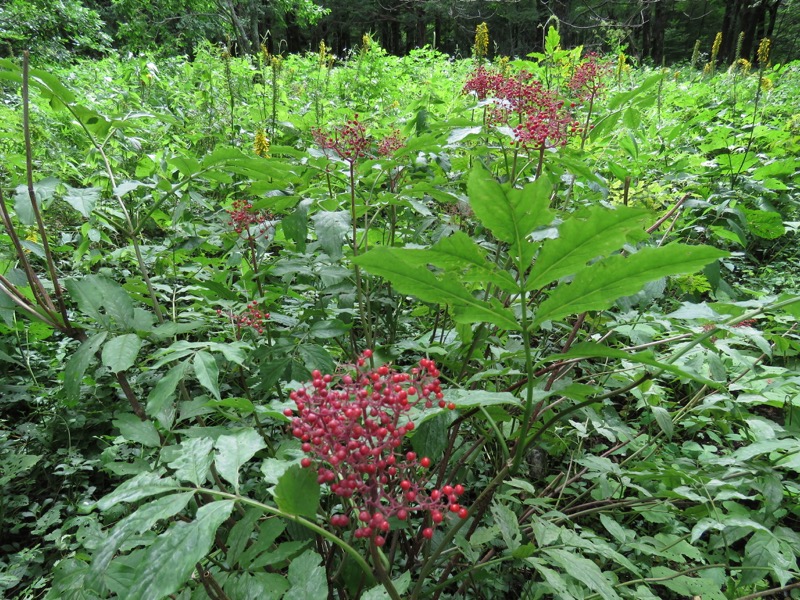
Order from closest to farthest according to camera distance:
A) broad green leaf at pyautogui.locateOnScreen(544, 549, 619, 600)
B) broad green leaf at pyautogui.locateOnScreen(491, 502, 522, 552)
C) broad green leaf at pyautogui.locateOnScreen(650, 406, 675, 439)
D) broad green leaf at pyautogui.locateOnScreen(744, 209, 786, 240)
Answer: broad green leaf at pyautogui.locateOnScreen(544, 549, 619, 600) < broad green leaf at pyautogui.locateOnScreen(491, 502, 522, 552) < broad green leaf at pyautogui.locateOnScreen(650, 406, 675, 439) < broad green leaf at pyautogui.locateOnScreen(744, 209, 786, 240)

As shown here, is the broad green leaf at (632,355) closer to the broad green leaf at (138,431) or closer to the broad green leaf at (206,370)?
the broad green leaf at (206,370)

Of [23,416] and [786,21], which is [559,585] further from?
[786,21]

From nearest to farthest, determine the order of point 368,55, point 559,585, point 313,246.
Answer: point 559,585, point 313,246, point 368,55

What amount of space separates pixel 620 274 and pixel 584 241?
0.26 feet

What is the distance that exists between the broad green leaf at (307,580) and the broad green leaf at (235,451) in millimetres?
239

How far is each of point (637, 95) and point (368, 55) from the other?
26.7 ft

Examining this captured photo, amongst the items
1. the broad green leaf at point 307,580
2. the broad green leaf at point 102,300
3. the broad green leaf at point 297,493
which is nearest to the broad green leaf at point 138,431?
the broad green leaf at point 102,300

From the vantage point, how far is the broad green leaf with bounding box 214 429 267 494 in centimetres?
94

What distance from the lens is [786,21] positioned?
87.6ft

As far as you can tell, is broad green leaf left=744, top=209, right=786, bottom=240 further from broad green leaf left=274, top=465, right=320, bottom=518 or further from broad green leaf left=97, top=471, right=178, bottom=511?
broad green leaf left=97, top=471, right=178, bottom=511

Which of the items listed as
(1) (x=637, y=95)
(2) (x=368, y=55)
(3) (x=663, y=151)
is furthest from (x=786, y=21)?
(1) (x=637, y=95)

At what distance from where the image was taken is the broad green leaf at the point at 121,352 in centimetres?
115

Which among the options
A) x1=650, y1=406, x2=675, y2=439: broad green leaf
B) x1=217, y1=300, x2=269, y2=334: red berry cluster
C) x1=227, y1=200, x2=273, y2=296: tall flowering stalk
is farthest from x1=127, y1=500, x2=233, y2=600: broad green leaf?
x1=650, y1=406, x2=675, y2=439: broad green leaf

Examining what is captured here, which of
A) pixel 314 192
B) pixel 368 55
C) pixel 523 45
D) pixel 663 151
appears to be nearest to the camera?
pixel 314 192
